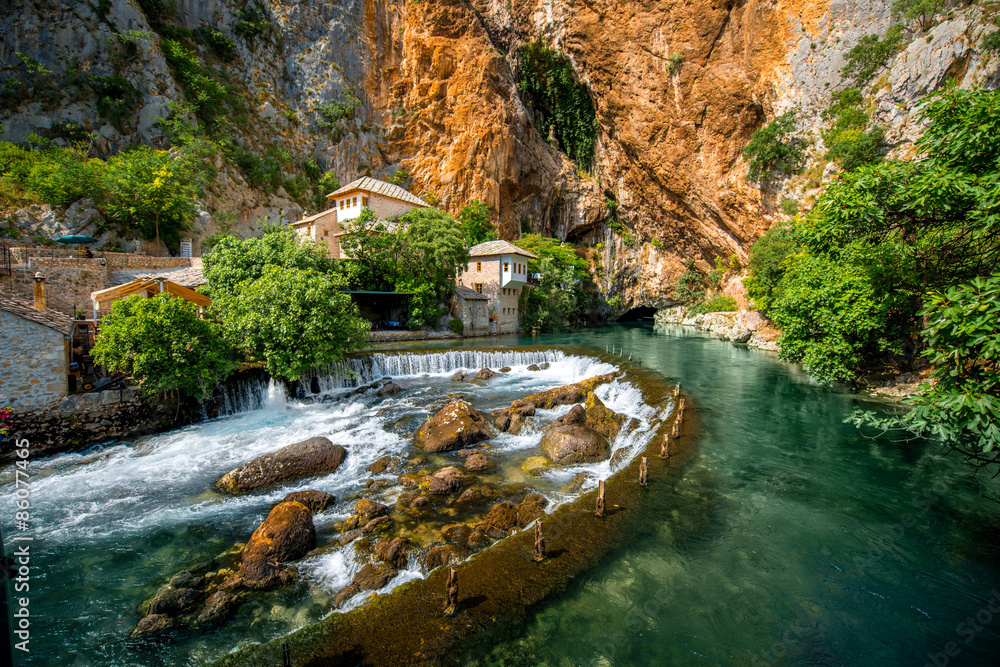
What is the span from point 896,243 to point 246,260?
23882 mm

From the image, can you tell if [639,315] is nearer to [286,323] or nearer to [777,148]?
[777,148]

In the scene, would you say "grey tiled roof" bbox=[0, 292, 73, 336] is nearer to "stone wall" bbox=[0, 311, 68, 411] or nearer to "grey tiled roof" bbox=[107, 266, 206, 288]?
"stone wall" bbox=[0, 311, 68, 411]

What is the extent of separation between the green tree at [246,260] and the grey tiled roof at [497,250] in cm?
1436

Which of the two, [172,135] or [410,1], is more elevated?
[410,1]

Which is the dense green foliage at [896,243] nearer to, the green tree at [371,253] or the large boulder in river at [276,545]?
the large boulder in river at [276,545]

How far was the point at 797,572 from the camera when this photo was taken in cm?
680

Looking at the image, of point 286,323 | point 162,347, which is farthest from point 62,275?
point 286,323

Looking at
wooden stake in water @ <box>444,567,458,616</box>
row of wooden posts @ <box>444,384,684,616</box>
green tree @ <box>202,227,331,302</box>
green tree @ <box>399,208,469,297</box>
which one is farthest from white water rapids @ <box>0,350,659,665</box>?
green tree @ <box>399,208,469,297</box>

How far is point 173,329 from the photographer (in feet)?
41.1

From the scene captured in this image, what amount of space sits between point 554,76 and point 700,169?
66.3 feet

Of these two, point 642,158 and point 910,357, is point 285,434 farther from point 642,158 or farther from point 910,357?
point 642,158

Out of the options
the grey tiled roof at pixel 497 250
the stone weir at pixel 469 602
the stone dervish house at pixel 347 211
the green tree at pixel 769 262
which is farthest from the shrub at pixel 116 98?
the green tree at pixel 769 262

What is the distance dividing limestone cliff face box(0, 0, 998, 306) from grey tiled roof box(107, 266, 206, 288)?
8.97 meters

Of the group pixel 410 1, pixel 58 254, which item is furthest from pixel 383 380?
pixel 410 1
